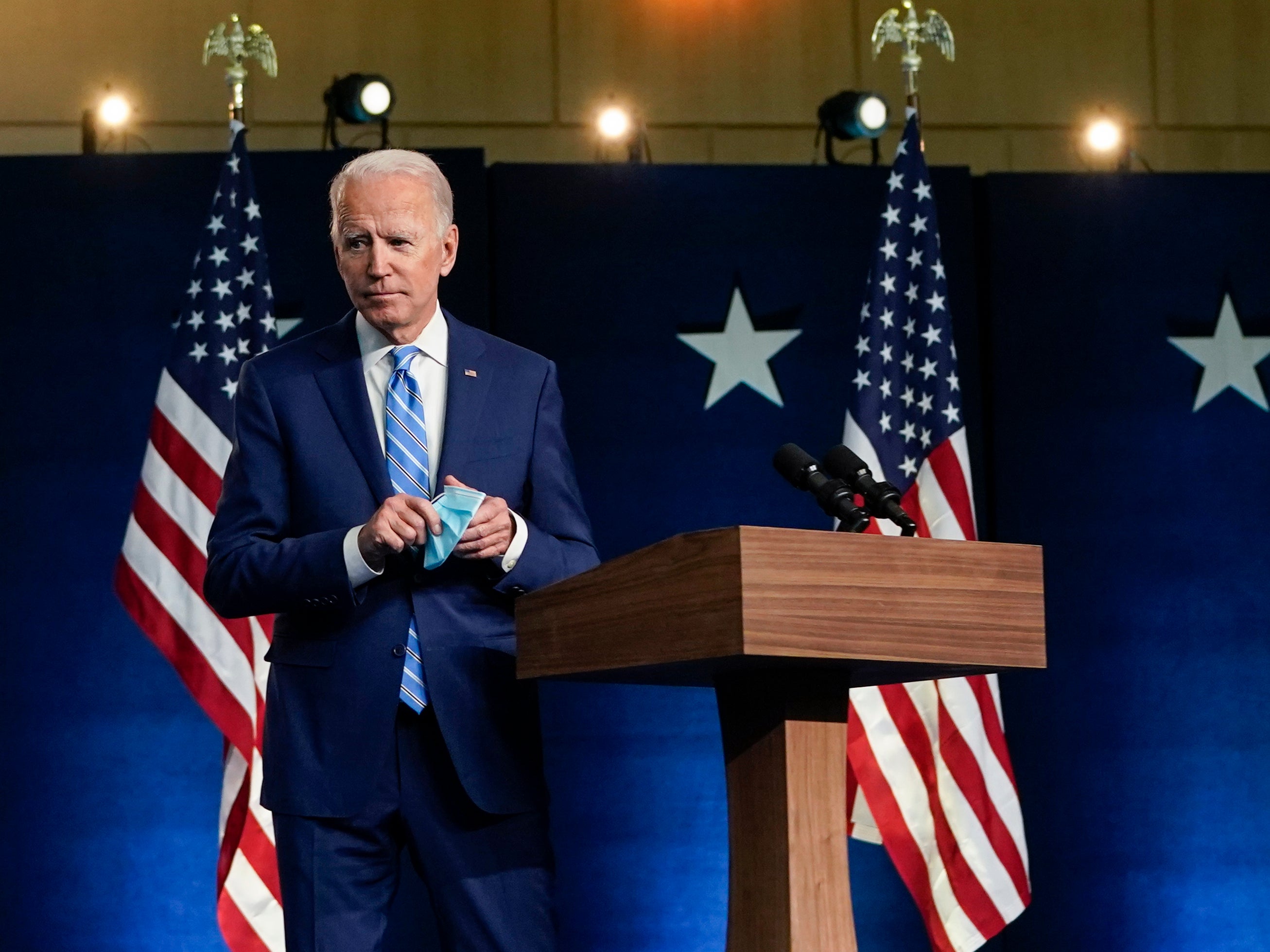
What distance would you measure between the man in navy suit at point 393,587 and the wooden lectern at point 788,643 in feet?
0.57

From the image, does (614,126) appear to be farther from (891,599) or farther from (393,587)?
(891,599)

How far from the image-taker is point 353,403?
2.29 m

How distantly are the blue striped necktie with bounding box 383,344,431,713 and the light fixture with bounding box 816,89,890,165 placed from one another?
2694 mm

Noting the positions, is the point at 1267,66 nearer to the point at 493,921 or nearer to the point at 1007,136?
the point at 1007,136

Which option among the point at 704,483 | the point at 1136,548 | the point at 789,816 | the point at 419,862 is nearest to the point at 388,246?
the point at 419,862

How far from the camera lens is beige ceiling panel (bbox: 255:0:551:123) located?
17.1ft

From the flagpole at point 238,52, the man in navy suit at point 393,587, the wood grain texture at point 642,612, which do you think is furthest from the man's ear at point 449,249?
the flagpole at point 238,52

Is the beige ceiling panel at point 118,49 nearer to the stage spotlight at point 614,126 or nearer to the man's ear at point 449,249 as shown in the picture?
the stage spotlight at point 614,126

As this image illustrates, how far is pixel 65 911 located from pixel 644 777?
1588mm

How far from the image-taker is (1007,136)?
545 centimetres

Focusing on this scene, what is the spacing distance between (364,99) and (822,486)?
2.91 metres

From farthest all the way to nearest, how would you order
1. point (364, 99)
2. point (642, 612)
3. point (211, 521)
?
point (364, 99) → point (211, 521) → point (642, 612)

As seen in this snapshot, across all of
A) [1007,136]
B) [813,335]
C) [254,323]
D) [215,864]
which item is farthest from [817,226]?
[215,864]

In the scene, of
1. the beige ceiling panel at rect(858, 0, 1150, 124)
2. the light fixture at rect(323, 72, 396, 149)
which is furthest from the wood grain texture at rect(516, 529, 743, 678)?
the beige ceiling panel at rect(858, 0, 1150, 124)
